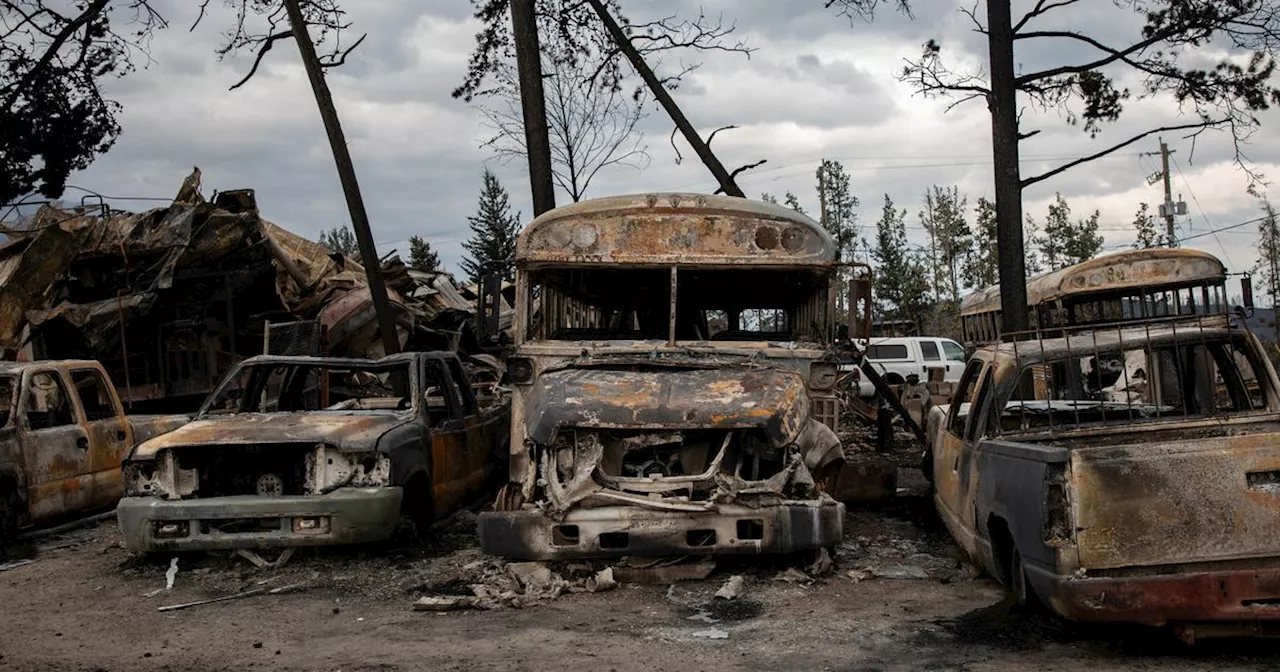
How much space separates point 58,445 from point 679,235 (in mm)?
5467

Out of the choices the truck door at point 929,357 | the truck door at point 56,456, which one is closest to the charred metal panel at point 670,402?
the truck door at point 56,456

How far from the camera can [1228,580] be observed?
14.6ft

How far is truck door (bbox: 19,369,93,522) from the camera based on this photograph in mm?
8867

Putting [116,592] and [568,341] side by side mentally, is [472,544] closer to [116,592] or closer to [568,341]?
[568,341]

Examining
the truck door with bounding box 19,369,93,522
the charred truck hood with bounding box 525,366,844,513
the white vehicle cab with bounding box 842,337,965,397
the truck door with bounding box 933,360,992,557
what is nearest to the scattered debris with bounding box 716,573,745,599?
the charred truck hood with bounding box 525,366,844,513

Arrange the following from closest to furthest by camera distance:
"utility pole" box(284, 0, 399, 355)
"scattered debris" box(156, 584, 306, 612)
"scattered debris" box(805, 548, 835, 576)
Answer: "scattered debris" box(156, 584, 306, 612), "scattered debris" box(805, 548, 835, 576), "utility pole" box(284, 0, 399, 355)

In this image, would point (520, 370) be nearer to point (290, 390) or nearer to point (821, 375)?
point (821, 375)

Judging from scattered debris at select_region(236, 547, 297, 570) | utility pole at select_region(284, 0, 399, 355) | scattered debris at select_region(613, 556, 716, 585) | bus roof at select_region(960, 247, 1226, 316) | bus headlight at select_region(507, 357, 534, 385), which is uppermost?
utility pole at select_region(284, 0, 399, 355)

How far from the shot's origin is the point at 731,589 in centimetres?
634

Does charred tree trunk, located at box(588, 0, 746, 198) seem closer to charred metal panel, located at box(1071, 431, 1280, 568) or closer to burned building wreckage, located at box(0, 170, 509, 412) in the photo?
burned building wreckage, located at box(0, 170, 509, 412)

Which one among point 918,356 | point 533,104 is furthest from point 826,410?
point 918,356

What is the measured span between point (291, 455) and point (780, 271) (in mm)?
3749

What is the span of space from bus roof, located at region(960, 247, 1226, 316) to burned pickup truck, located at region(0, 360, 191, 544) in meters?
12.3

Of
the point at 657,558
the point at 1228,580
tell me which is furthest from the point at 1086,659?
the point at 657,558
